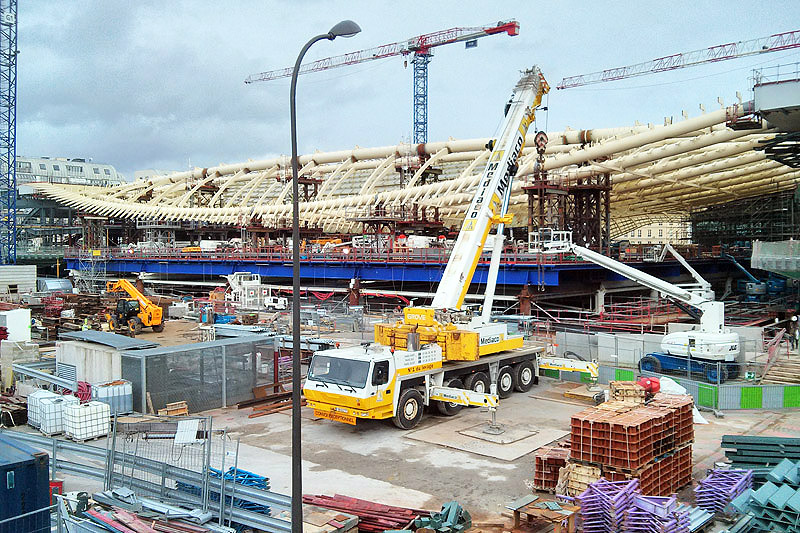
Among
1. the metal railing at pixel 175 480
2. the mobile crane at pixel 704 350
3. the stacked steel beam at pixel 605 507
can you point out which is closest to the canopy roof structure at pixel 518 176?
the mobile crane at pixel 704 350

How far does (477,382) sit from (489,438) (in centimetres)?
335

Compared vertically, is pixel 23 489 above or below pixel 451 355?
below

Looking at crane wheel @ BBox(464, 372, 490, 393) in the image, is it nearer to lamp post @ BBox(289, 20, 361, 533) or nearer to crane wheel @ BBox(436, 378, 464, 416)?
crane wheel @ BBox(436, 378, 464, 416)

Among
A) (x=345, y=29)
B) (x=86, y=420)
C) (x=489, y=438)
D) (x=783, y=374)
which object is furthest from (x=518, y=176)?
(x=345, y=29)

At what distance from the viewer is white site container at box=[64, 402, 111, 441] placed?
626 inches

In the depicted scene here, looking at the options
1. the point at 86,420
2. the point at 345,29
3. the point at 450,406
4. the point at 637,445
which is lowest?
the point at 450,406

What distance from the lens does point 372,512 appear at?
1072 centimetres

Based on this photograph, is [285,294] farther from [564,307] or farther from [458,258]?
[458,258]

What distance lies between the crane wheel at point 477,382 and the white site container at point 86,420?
30.8 ft

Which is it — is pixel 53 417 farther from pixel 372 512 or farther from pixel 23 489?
pixel 372 512

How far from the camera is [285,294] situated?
169 feet

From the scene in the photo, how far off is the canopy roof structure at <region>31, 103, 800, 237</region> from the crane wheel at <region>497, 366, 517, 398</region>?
16.6 m

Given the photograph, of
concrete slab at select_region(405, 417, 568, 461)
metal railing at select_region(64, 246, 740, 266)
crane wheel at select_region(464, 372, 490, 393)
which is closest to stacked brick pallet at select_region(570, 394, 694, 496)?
concrete slab at select_region(405, 417, 568, 461)

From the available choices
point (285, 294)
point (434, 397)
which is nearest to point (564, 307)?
point (285, 294)
